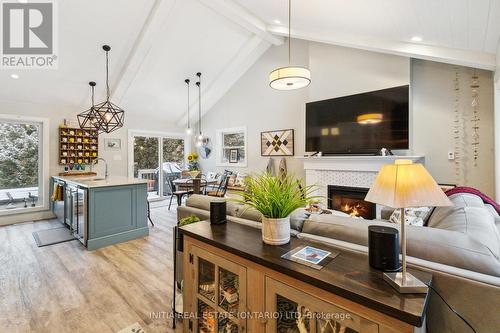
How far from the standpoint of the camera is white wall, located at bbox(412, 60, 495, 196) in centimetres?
334

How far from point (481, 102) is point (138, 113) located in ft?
23.6

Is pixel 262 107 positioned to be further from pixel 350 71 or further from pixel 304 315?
pixel 304 315

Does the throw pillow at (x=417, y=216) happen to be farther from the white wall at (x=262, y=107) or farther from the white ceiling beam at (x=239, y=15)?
the white ceiling beam at (x=239, y=15)

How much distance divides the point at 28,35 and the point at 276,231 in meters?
5.05

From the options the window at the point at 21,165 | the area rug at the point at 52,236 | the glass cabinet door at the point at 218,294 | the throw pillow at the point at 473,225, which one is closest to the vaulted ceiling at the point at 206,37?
the window at the point at 21,165

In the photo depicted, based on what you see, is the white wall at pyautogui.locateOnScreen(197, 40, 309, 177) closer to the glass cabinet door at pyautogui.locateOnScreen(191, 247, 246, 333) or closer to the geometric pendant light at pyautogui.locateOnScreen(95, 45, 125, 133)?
the geometric pendant light at pyautogui.locateOnScreen(95, 45, 125, 133)

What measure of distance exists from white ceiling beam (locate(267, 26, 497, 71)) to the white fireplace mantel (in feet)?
4.40

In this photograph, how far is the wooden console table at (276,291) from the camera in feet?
2.85

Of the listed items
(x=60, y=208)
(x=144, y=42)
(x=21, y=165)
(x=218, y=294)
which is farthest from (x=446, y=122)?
(x=21, y=165)

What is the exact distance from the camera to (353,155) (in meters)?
4.27

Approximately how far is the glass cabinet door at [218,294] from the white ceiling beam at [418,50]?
3.77m

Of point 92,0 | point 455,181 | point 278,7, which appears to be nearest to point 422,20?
point 278,7

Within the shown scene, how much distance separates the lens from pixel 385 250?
105 centimetres

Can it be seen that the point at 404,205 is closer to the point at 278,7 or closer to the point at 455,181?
the point at 455,181
